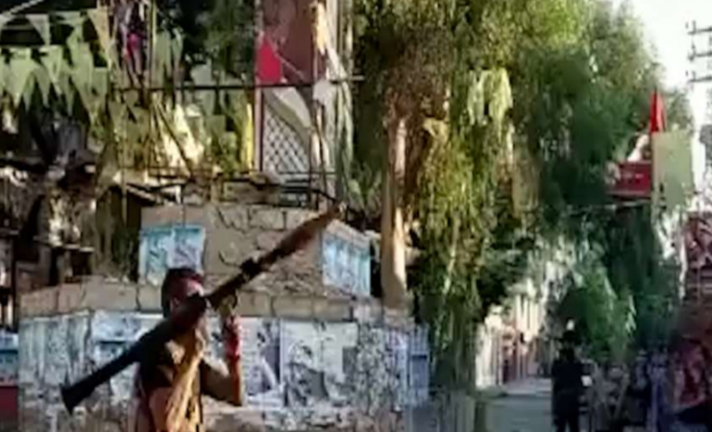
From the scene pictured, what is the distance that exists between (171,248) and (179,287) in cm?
784

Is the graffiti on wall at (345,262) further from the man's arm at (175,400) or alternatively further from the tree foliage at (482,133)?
the man's arm at (175,400)

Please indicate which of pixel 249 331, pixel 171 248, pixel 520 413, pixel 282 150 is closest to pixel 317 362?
pixel 249 331

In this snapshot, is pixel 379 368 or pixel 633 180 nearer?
pixel 379 368

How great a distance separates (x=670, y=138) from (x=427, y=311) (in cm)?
664

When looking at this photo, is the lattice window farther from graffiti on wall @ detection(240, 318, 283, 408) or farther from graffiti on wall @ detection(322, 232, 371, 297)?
graffiti on wall @ detection(240, 318, 283, 408)

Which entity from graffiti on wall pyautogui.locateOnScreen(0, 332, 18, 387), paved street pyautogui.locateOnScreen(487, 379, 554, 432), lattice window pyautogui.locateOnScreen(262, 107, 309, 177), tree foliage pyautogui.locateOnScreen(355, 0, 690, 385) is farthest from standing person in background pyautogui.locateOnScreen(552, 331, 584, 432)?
graffiti on wall pyautogui.locateOnScreen(0, 332, 18, 387)

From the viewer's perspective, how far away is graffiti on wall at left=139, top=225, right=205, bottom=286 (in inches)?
559

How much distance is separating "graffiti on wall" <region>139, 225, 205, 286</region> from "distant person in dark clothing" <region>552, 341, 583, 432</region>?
12487mm

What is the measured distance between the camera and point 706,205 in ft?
115

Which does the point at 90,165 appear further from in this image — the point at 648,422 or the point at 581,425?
the point at 581,425

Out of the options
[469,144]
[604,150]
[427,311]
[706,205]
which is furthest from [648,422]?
[706,205]

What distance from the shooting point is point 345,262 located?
51.3 feet

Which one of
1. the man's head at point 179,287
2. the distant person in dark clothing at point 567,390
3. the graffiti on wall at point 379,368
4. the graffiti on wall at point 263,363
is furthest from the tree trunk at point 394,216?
the man's head at point 179,287

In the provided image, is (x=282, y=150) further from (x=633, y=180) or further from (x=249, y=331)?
(x=633, y=180)
